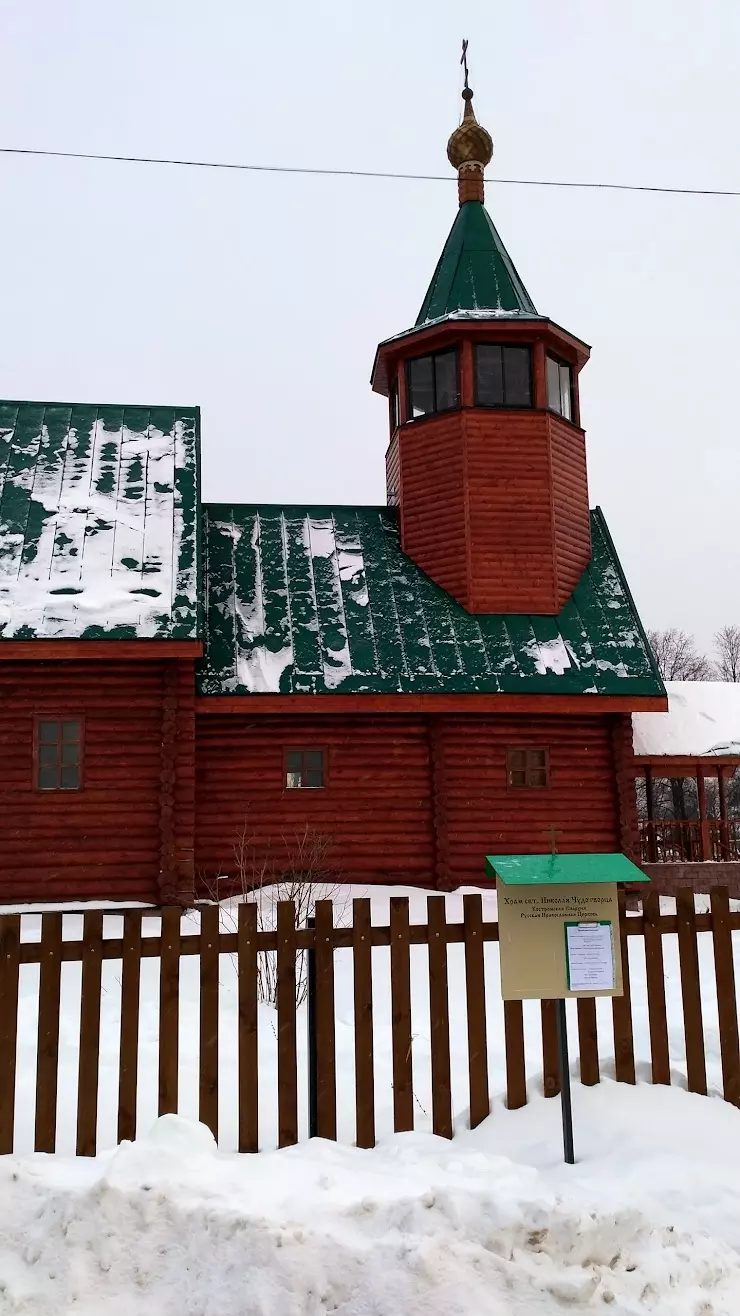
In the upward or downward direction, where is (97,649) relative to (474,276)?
downward

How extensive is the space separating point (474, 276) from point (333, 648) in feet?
27.2

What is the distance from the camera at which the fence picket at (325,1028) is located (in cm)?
468

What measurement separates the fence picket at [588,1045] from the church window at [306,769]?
29.8 feet

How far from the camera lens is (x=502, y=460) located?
16.0 m

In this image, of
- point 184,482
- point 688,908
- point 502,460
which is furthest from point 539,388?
point 688,908

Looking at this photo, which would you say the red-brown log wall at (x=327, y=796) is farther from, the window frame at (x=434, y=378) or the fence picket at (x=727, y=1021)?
the fence picket at (x=727, y=1021)

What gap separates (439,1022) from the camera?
486 cm

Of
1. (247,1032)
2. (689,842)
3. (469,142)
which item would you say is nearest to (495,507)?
(689,842)

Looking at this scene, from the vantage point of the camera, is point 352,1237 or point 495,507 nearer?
point 352,1237

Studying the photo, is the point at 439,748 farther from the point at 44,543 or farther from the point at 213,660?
the point at 44,543

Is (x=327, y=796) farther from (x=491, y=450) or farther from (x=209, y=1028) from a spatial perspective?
(x=209, y=1028)

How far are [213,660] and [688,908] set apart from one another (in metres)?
9.48

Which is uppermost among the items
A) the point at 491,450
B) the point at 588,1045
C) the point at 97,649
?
the point at 491,450

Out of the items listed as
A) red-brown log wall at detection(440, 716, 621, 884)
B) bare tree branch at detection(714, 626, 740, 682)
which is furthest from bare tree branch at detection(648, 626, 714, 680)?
red-brown log wall at detection(440, 716, 621, 884)
